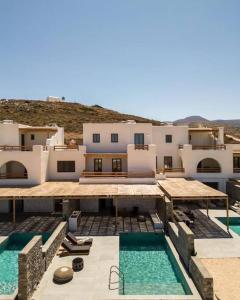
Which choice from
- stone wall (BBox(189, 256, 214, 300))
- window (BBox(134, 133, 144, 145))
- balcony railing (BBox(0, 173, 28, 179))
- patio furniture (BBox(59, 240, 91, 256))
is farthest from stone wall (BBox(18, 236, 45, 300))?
window (BBox(134, 133, 144, 145))

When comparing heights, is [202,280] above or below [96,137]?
below

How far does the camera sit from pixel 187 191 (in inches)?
1002

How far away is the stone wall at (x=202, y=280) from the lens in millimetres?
13523

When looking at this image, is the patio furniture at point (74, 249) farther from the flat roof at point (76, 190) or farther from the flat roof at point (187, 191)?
the flat roof at point (187, 191)

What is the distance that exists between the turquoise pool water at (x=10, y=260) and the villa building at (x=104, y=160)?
22.4ft

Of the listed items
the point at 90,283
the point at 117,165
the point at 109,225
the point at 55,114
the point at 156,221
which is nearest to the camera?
the point at 90,283

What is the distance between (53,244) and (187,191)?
492 inches

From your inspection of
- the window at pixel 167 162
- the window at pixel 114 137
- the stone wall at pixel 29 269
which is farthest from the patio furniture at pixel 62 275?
the window at pixel 167 162

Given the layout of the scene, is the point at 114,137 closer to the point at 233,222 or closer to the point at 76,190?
the point at 76,190

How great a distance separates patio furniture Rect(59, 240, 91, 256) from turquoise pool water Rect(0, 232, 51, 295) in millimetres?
3014

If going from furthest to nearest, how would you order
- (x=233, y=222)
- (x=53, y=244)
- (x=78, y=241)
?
(x=233, y=222), (x=78, y=241), (x=53, y=244)

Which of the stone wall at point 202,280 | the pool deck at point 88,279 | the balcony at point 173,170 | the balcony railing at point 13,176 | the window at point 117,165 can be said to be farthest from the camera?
the balcony at point 173,170

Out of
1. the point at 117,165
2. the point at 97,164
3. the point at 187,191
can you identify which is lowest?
the point at 187,191

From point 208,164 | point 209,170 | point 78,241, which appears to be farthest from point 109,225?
point 208,164
